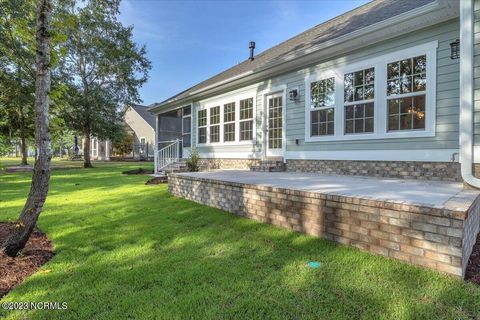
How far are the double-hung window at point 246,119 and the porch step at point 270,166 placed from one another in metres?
1.44

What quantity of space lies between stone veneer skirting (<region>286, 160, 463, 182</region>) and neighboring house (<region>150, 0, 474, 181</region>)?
2 centimetres

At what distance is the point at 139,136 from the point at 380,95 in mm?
28501

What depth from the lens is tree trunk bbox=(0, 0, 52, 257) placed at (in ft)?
9.83

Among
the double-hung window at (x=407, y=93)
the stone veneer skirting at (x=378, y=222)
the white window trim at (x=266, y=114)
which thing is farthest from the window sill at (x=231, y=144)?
the stone veneer skirting at (x=378, y=222)

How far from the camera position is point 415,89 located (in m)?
5.27

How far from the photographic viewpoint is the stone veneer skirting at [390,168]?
4.95 m

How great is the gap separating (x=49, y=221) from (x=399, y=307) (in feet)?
16.2

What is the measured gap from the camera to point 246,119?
9312mm

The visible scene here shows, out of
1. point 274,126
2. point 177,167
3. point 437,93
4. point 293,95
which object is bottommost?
point 177,167

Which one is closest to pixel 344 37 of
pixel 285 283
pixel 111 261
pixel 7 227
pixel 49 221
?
pixel 285 283

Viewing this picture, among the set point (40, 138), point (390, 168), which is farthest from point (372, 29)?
point (40, 138)

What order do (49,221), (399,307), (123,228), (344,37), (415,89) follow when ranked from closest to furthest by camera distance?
(399,307) < (123,228) < (49,221) < (415,89) < (344,37)

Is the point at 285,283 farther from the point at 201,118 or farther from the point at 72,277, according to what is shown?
the point at 201,118

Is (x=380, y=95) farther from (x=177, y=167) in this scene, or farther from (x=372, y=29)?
(x=177, y=167)
